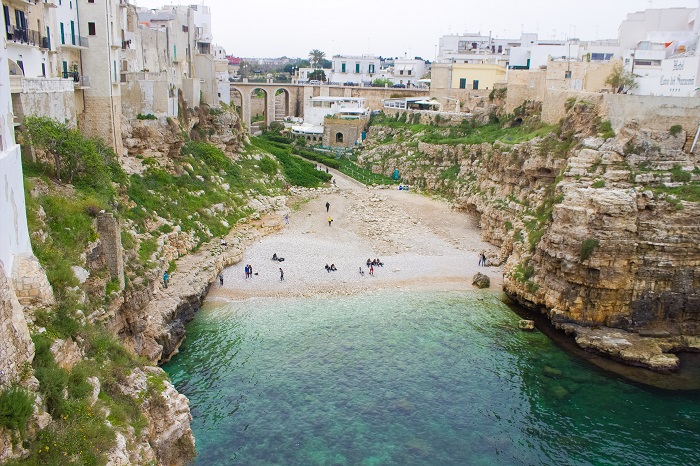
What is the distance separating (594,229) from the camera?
27.9 meters

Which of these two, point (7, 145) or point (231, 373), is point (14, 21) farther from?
point (231, 373)

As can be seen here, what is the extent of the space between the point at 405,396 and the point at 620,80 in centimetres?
2994

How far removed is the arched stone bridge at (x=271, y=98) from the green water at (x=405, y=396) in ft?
161

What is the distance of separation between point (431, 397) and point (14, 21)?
902 inches

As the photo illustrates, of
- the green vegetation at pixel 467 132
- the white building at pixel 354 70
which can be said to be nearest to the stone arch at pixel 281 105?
the white building at pixel 354 70

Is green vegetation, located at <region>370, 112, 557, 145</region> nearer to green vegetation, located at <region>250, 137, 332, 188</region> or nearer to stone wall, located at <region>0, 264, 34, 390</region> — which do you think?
green vegetation, located at <region>250, 137, 332, 188</region>

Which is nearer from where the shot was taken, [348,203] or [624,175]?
[624,175]

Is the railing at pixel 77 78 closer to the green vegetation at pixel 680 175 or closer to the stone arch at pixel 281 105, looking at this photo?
the green vegetation at pixel 680 175

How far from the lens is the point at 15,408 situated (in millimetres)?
11531

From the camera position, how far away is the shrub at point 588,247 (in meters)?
27.5

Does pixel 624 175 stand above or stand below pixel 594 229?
above

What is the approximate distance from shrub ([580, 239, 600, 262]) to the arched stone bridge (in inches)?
2068

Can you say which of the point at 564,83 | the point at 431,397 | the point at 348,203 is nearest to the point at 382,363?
the point at 431,397

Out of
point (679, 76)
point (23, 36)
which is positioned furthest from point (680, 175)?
point (23, 36)
